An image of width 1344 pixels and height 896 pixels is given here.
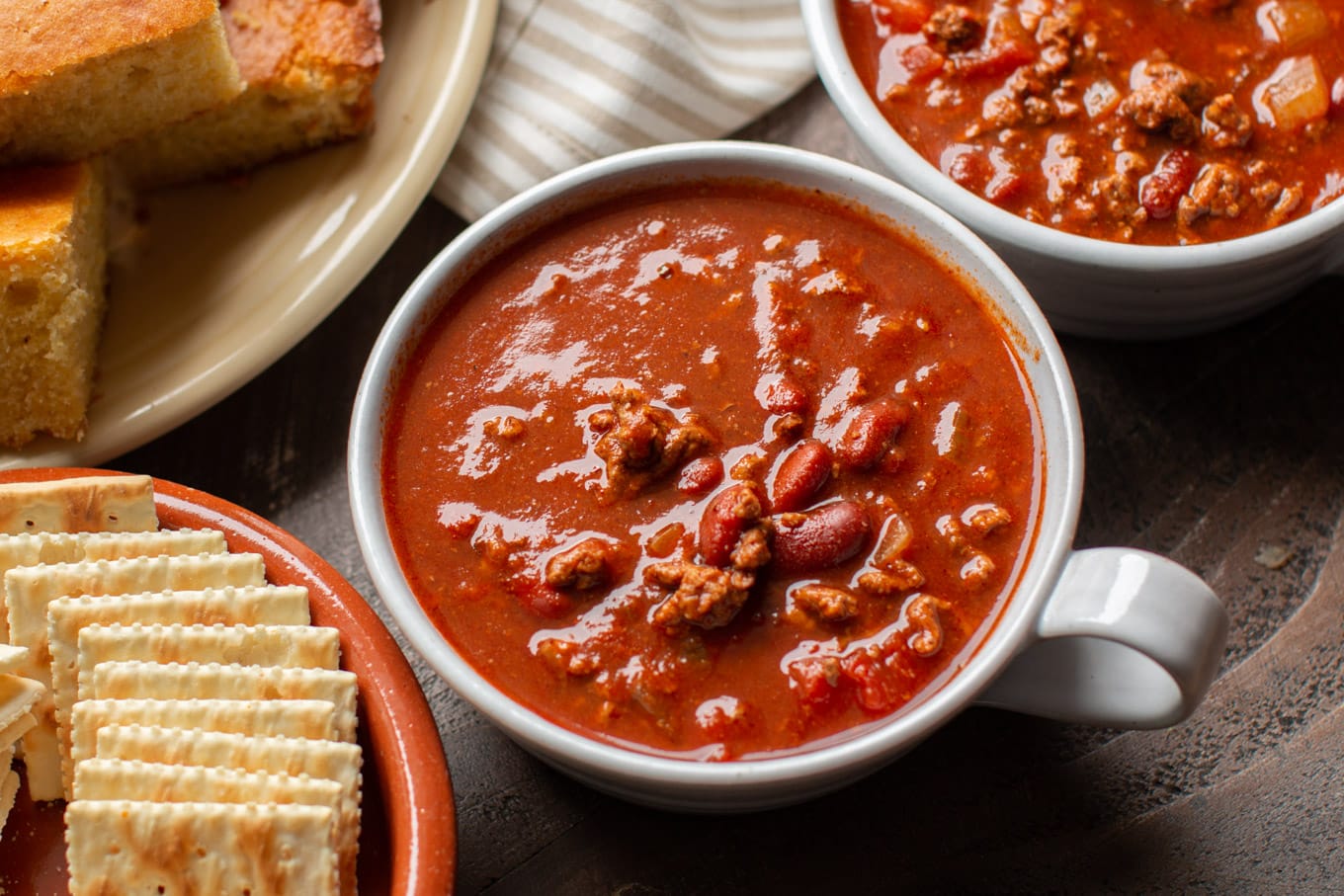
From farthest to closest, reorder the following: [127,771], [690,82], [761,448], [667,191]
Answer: [690,82] < [667,191] < [761,448] < [127,771]

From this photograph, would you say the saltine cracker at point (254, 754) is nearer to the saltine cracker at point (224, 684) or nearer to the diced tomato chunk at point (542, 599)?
the saltine cracker at point (224, 684)

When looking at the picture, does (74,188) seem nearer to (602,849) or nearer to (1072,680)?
(602,849)

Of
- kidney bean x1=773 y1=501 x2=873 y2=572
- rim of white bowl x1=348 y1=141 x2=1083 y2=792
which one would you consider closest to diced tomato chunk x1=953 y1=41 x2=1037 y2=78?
rim of white bowl x1=348 y1=141 x2=1083 y2=792

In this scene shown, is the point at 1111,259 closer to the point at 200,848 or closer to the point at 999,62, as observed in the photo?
the point at 999,62

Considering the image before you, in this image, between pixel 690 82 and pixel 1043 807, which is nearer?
pixel 1043 807

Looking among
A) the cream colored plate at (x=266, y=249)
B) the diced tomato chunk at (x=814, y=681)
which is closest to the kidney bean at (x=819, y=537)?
the diced tomato chunk at (x=814, y=681)

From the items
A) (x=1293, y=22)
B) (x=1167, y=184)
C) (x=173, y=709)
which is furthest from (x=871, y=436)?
(x=1293, y=22)

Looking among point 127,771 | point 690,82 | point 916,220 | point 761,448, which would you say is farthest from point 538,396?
point 690,82
